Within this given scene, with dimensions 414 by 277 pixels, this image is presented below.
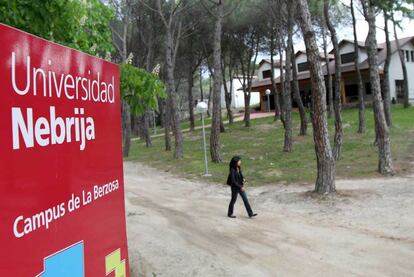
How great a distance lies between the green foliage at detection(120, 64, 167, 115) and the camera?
4.58m

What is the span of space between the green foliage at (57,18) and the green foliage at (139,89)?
57 cm

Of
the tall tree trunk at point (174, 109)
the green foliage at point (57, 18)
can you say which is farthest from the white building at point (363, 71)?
the green foliage at point (57, 18)

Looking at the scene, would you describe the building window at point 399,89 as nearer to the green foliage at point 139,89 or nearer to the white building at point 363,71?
the white building at point 363,71

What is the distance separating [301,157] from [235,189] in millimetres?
10211

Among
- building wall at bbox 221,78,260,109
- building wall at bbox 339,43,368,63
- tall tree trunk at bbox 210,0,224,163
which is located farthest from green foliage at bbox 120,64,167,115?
building wall at bbox 221,78,260,109

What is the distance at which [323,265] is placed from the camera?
281 inches

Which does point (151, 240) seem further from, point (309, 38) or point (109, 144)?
point (309, 38)

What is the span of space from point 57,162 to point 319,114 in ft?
36.4

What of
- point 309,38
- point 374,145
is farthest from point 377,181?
point 374,145

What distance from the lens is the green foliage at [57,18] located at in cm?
368

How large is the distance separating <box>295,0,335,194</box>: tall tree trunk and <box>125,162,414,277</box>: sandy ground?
0.58m

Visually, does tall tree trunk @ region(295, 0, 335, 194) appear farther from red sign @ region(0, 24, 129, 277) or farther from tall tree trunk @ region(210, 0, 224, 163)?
red sign @ region(0, 24, 129, 277)

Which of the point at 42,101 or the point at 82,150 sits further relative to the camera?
the point at 82,150

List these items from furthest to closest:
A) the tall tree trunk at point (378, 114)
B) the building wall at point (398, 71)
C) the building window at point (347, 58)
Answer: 1. the building wall at point (398, 71)
2. the building window at point (347, 58)
3. the tall tree trunk at point (378, 114)
